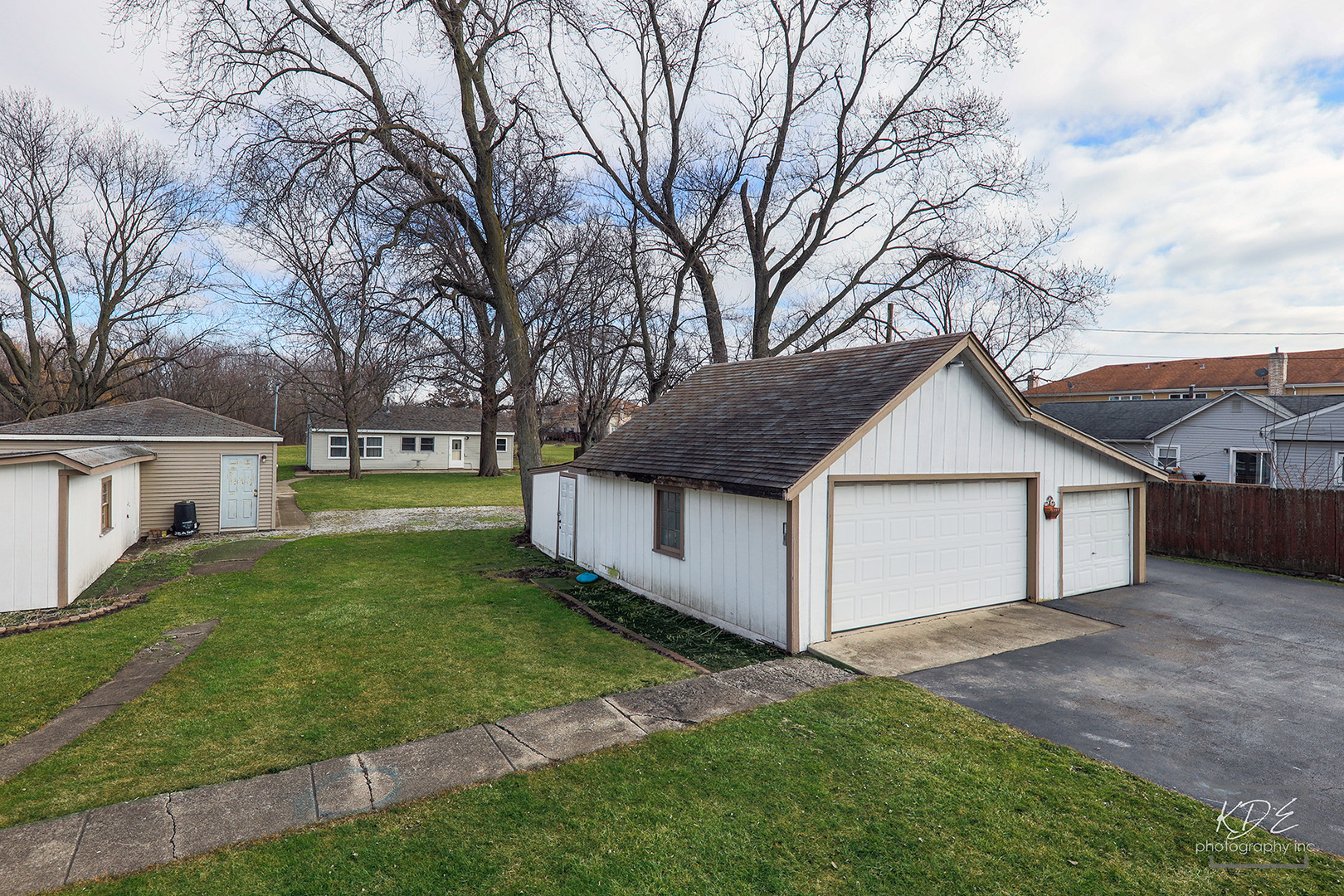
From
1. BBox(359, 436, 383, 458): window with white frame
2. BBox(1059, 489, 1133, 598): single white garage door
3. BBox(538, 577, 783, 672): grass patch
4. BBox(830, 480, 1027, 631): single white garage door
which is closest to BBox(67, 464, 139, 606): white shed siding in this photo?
BBox(538, 577, 783, 672): grass patch

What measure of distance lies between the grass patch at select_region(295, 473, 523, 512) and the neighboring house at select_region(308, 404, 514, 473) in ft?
7.06

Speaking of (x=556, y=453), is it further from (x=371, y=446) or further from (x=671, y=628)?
(x=671, y=628)

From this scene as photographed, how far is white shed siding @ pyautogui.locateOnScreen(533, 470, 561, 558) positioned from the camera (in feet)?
47.8

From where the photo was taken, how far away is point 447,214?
15445 millimetres

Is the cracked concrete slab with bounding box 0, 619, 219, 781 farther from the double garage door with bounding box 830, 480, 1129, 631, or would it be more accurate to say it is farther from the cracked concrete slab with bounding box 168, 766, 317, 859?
the double garage door with bounding box 830, 480, 1129, 631

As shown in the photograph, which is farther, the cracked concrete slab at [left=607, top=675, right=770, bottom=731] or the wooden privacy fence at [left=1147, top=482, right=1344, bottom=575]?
the wooden privacy fence at [left=1147, top=482, right=1344, bottom=575]

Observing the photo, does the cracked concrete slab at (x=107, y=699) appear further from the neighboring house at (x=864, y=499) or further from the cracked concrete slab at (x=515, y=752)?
the neighboring house at (x=864, y=499)

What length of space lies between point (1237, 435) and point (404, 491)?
34466 millimetres

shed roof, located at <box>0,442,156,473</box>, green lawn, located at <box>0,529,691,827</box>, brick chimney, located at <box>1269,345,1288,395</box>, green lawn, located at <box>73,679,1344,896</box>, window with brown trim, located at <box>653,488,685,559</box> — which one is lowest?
green lawn, located at <box>73,679,1344,896</box>

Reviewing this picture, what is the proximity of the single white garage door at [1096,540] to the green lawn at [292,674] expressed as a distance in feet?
25.3

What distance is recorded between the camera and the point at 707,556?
9430 mm

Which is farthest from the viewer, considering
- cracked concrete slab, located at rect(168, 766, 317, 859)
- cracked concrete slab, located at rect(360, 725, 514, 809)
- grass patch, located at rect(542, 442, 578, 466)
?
grass patch, located at rect(542, 442, 578, 466)

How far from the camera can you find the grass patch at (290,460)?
3569cm

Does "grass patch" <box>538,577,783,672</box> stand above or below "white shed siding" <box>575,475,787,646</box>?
below
